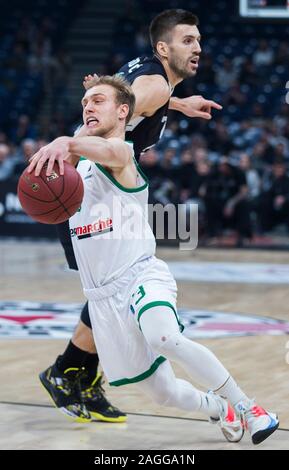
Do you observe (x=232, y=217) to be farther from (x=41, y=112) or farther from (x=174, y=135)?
(x=41, y=112)

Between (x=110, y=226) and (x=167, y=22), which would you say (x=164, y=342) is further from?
(x=167, y=22)

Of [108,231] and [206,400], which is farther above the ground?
[108,231]

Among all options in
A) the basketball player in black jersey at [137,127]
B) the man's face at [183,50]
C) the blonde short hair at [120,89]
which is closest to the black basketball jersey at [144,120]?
the basketball player in black jersey at [137,127]

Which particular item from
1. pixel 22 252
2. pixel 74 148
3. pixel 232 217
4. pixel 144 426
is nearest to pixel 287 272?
pixel 232 217

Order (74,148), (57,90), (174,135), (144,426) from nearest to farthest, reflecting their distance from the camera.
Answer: (74,148), (144,426), (174,135), (57,90)

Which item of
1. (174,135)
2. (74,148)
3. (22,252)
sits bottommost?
(22,252)

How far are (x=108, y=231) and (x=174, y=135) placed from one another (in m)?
12.8

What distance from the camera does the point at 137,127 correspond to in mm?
5242

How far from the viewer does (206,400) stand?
4578 mm

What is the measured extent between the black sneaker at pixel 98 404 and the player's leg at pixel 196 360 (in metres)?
0.78

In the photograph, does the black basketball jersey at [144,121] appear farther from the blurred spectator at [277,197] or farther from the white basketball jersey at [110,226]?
the blurred spectator at [277,197]

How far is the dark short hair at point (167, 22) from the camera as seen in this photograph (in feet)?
17.6

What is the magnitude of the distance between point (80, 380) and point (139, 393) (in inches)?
22.2

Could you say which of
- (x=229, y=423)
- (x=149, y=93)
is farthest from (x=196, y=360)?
(x=149, y=93)
